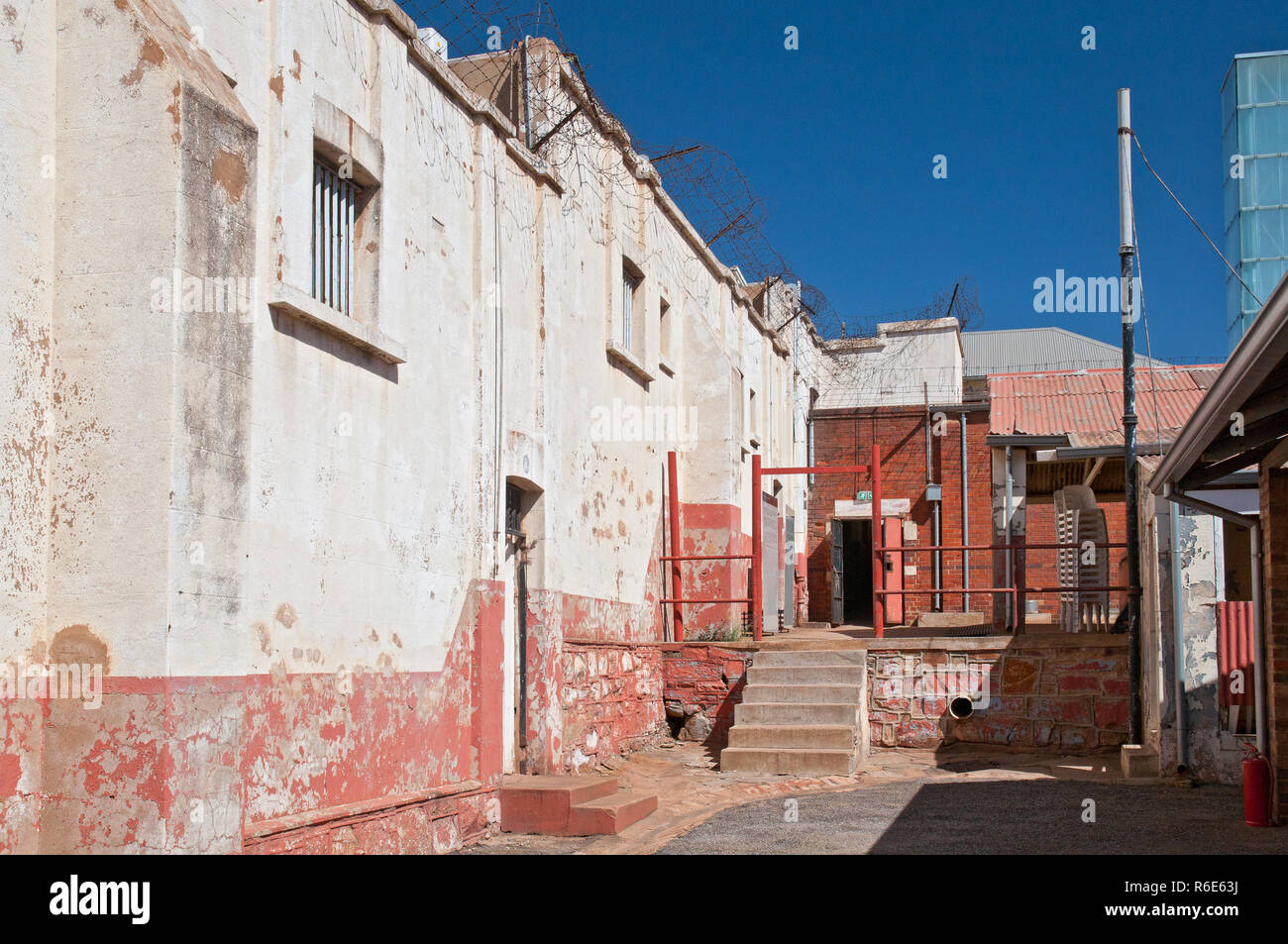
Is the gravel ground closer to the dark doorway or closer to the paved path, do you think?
the paved path

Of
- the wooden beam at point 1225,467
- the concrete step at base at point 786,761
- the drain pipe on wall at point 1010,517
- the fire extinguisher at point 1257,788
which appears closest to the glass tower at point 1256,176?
A: the drain pipe on wall at point 1010,517

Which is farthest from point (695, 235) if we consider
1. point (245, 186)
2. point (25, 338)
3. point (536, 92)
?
point (25, 338)

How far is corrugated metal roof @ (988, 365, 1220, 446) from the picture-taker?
42.9 ft

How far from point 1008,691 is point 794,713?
2.38 m

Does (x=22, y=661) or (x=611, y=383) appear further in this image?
(x=611, y=383)

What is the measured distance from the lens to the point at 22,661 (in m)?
5.54

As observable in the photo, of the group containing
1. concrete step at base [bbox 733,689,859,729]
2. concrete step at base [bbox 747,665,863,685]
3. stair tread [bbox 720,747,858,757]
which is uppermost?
concrete step at base [bbox 747,665,863,685]

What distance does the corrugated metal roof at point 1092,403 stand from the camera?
13078 mm

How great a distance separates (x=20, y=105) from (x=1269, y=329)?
560cm

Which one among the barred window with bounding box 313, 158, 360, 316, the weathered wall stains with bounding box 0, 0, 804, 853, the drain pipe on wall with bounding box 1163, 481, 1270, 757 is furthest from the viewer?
the drain pipe on wall with bounding box 1163, 481, 1270, 757

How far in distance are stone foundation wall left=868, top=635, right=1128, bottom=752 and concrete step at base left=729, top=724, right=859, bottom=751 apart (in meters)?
1.51

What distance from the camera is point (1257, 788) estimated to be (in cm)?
827

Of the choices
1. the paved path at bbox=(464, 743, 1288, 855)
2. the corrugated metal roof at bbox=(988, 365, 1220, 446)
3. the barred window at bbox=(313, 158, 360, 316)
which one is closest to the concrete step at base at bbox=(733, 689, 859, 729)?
the paved path at bbox=(464, 743, 1288, 855)

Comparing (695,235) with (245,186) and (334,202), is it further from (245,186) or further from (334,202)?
(245,186)
